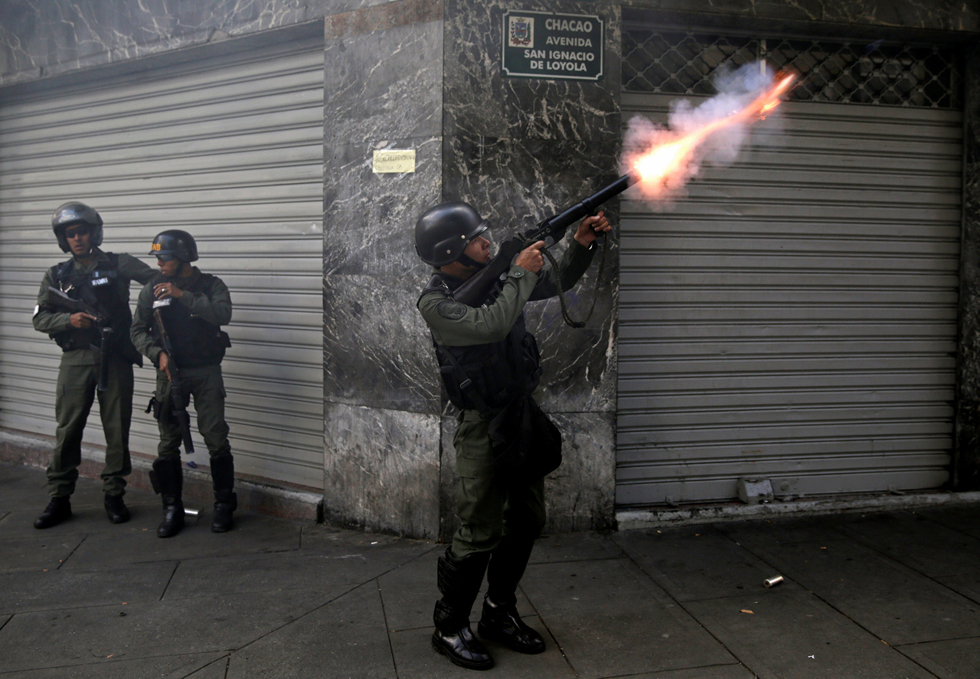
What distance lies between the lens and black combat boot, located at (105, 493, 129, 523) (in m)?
5.48

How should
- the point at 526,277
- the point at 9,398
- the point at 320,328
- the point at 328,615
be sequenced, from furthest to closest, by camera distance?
the point at 9,398 → the point at 320,328 → the point at 328,615 → the point at 526,277

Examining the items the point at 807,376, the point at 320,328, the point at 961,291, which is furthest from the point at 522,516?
the point at 961,291

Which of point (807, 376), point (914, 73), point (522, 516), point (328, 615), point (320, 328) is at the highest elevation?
point (914, 73)

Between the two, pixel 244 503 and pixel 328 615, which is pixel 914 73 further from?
pixel 244 503

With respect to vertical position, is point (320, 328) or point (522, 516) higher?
point (320, 328)

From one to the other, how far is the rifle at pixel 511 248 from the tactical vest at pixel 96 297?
11.0ft

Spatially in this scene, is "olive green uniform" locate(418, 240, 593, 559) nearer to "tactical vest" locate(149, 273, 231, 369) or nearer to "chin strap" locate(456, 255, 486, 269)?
"chin strap" locate(456, 255, 486, 269)

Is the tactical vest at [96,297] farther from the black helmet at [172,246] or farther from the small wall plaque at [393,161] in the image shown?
the small wall plaque at [393,161]

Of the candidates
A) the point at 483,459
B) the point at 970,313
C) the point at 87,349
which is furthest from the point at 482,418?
the point at 970,313

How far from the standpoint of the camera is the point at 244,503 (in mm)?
5836

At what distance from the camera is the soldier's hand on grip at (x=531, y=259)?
335cm

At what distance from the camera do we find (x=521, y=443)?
10.9 ft

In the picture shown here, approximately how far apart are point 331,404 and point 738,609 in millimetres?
3024

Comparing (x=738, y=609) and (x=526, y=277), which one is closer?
(x=526, y=277)
